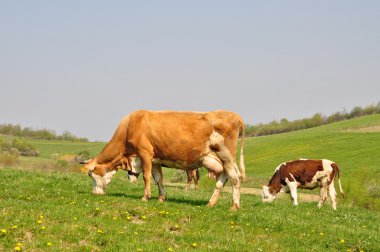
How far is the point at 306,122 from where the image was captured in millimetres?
124750

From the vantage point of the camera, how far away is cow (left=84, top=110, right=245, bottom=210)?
1520 centimetres

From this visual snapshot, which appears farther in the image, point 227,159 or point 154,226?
point 227,159

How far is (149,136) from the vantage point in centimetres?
1557

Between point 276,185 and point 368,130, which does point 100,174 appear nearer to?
point 276,185

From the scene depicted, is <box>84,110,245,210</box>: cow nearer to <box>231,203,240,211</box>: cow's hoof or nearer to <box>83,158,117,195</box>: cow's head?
<box>231,203,240,211</box>: cow's hoof

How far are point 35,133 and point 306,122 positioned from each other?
2831 inches

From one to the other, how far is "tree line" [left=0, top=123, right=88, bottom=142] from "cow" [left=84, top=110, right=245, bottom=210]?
382 ft

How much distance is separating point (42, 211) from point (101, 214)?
143 centimetres

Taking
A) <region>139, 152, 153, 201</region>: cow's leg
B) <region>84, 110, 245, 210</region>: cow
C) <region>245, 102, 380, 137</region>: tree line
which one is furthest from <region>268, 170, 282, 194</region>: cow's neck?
<region>245, 102, 380, 137</region>: tree line

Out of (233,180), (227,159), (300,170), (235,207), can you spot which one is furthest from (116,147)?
(300,170)

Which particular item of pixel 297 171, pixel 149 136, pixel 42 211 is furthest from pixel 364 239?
pixel 297 171

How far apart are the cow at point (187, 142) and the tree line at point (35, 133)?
116390 mm

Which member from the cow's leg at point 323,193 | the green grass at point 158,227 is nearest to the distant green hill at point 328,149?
the cow's leg at point 323,193

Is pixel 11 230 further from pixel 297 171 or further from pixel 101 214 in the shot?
pixel 297 171
